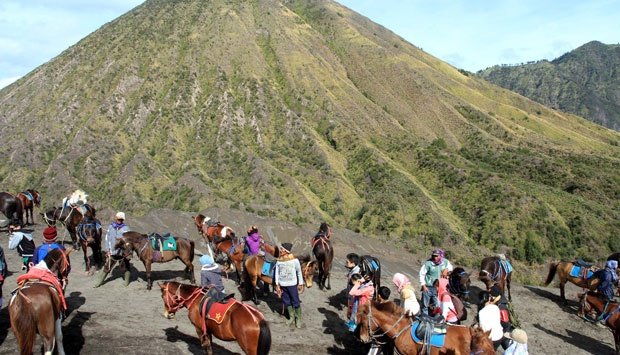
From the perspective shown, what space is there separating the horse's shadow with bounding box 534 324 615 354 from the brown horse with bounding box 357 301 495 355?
8.63 m

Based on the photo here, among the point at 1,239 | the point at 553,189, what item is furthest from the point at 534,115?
the point at 1,239

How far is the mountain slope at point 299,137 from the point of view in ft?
128

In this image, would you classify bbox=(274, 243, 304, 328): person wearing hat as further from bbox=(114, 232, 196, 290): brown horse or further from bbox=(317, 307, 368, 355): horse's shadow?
bbox=(114, 232, 196, 290): brown horse

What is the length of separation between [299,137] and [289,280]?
39.4 m

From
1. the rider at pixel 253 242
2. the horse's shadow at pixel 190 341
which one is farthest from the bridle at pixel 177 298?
the rider at pixel 253 242

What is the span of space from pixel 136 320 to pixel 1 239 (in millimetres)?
10995

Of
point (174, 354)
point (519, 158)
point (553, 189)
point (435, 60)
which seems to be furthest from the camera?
point (435, 60)

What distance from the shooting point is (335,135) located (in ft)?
170

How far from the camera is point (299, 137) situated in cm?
4991

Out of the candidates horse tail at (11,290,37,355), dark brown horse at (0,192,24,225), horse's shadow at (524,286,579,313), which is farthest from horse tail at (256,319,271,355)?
dark brown horse at (0,192,24,225)

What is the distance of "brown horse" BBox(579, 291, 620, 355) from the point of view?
11969 millimetres

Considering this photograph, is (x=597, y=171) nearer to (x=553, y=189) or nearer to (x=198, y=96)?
(x=553, y=189)

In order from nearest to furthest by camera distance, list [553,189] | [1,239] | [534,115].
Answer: [1,239]
[553,189]
[534,115]

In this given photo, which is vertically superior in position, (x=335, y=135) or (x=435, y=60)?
(x=435, y=60)
